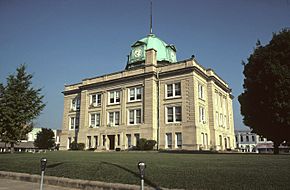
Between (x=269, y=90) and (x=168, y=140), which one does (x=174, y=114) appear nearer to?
(x=168, y=140)

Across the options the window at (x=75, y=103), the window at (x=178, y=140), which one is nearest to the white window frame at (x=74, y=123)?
the window at (x=75, y=103)

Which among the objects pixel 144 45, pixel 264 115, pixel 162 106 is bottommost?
pixel 264 115

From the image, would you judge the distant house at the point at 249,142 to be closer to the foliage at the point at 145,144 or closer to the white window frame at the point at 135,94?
the white window frame at the point at 135,94

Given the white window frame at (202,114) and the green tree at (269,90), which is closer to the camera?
the green tree at (269,90)

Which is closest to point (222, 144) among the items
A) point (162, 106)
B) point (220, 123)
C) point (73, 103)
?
point (220, 123)

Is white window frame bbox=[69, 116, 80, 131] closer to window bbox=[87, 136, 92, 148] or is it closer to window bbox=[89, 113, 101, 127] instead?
window bbox=[89, 113, 101, 127]

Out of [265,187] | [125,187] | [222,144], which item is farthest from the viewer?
[222,144]

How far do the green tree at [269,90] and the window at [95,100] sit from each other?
87.3ft

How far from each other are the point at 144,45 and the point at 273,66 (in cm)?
→ 2780

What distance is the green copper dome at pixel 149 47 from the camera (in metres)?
45.6

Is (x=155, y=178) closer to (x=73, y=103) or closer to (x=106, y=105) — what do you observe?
(x=106, y=105)

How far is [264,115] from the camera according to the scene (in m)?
22.9

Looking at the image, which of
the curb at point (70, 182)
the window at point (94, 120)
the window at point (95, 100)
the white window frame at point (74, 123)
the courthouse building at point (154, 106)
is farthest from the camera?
the white window frame at point (74, 123)

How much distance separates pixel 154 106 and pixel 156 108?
0.63 metres
